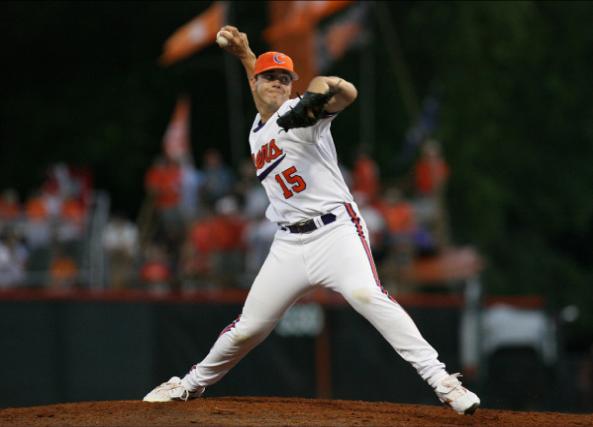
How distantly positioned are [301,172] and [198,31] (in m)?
8.57

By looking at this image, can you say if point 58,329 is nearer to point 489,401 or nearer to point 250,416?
point 489,401

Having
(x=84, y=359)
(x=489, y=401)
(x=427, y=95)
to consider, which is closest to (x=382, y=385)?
(x=489, y=401)

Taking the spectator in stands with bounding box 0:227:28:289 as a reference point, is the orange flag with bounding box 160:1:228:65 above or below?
above

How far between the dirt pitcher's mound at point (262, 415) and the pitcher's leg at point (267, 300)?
16.4 inches

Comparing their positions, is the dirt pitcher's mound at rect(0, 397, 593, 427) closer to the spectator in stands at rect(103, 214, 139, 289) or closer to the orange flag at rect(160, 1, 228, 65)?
the spectator in stands at rect(103, 214, 139, 289)

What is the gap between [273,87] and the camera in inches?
275

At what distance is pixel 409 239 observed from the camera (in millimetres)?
14656

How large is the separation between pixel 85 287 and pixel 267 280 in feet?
24.3

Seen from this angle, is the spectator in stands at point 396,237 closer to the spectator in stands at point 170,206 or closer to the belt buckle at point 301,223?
the spectator in stands at point 170,206

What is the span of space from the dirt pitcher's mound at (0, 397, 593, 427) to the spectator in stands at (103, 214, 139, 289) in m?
6.70

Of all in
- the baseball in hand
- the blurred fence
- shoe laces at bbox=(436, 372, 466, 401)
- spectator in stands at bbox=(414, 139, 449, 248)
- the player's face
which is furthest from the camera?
spectator in stands at bbox=(414, 139, 449, 248)

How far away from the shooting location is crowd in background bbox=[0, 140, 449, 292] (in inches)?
548

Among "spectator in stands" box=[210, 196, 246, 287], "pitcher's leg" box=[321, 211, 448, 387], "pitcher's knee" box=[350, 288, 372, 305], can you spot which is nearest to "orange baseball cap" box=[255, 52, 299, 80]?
"pitcher's leg" box=[321, 211, 448, 387]

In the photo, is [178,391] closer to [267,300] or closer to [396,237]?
[267,300]
